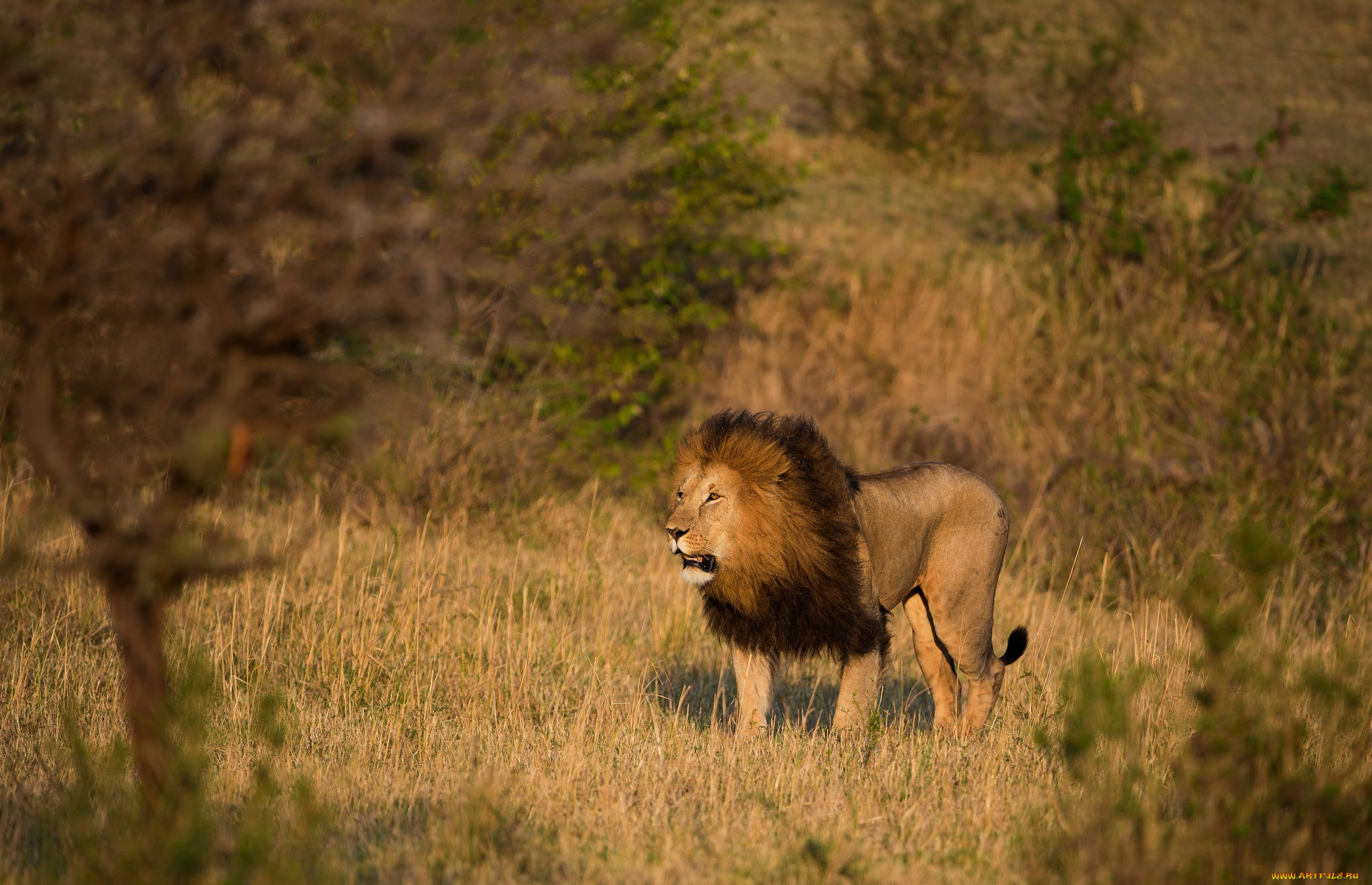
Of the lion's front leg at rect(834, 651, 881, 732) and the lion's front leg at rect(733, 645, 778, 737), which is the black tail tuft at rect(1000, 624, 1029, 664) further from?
the lion's front leg at rect(733, 645, 778, 737)

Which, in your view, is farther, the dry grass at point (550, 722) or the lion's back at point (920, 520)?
the lion's back at point (920, 520)

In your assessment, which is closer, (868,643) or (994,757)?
(994,757)

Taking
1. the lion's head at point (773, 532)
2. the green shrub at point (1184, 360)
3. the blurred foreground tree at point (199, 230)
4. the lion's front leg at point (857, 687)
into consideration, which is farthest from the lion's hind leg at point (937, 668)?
the blurred foreground tree at point (199, 230)

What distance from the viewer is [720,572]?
5281mm

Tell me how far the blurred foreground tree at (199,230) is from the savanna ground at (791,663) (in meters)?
0.31

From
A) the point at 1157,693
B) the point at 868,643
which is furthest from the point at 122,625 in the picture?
the point at 1157,693

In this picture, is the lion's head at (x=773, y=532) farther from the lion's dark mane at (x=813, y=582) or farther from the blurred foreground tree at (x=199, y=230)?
the blurred foreground tree at (x=199, y=230)

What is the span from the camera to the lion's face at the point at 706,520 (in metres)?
5.11

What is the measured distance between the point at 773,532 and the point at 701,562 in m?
0.33

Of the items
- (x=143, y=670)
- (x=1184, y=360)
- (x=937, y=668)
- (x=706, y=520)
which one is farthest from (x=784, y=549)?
(x=1184, y=360)

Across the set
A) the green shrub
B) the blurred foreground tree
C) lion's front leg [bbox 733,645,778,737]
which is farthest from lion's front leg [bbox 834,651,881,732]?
the green shrub

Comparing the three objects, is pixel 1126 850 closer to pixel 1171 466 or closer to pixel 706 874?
pixel 706 874

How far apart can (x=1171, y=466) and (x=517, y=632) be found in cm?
648

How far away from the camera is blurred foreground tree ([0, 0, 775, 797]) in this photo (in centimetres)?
268
